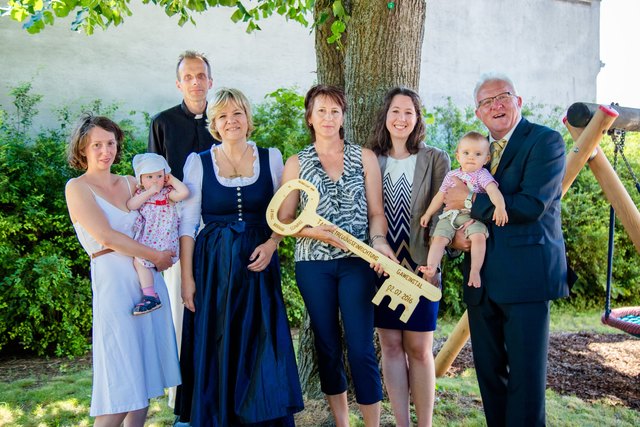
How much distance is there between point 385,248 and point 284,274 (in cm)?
369

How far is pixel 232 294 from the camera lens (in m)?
A: 3.12

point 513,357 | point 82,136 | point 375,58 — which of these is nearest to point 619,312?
point 513,357

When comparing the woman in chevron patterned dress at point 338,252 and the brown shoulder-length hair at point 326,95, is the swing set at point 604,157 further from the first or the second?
the brown shoulder-length hair at point 326,95

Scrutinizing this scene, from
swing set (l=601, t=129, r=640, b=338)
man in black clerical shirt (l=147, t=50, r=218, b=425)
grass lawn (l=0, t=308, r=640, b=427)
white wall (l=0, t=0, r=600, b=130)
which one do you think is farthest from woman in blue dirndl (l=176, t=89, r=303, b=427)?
white wall (l=0, t=0, r=600, b=130)

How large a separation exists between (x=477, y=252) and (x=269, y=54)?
791 centimetres

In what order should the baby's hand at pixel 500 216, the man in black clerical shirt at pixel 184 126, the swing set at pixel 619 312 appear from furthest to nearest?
1. the man in black clerical shirt at pixel 184 126
2. the swing set at pixel 619 312
3. the baby's hand at pixel 500 216

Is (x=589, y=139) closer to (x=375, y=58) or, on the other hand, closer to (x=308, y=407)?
(x=375, y=58)

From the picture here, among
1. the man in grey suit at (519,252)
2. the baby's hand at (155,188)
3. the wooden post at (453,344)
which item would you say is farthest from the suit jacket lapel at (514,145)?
the baby's hand at (155,188)

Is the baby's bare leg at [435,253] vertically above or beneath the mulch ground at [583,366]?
above

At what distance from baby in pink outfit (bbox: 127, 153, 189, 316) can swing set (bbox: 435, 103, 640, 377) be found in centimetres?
222

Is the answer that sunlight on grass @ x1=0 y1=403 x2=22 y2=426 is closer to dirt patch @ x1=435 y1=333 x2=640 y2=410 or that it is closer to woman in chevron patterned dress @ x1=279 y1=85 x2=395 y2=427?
woman in chevron patterned dress @ x1=279 y1=85 x2=395 y2=427

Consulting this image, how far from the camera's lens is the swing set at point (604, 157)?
12.0 ft

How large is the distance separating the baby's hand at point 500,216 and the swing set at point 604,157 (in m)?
0.93

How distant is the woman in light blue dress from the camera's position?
296 cm
